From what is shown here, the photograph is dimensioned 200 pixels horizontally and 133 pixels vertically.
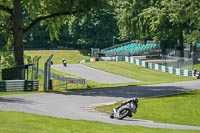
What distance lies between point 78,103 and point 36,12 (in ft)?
55.8

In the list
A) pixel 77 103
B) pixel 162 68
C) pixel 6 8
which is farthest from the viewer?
pixel 162 68

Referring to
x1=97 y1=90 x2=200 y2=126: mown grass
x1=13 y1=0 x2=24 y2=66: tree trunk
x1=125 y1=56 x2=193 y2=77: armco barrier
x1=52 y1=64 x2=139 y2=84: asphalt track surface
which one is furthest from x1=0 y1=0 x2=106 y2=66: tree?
x1=125 y1=56 x2=193 y2=77: armco barrier

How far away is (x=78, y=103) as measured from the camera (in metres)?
29.8

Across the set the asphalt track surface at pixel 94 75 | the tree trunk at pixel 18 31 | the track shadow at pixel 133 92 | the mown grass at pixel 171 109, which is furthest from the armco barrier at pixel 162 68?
the mown grass at pixel 171 109

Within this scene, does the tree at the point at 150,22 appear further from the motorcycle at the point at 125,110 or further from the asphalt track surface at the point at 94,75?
the motorcycle at the point at 125,110

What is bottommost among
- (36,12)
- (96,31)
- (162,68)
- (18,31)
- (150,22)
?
(162,68)

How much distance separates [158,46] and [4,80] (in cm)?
6993

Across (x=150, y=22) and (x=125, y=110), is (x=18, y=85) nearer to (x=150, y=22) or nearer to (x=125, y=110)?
(x=125, y=110)

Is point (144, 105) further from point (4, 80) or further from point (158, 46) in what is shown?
point (158, 46)

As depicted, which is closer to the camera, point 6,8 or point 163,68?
point 6,8

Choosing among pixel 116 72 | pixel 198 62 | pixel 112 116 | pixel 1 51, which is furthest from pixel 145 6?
pixel 112 116

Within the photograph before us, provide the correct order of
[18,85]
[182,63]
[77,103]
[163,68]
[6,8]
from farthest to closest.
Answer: [163,68], [182,63], [6,8], [18,85], [77,103]

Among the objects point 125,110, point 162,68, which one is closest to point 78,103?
point 125,110

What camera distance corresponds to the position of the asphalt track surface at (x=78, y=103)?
2317cm
